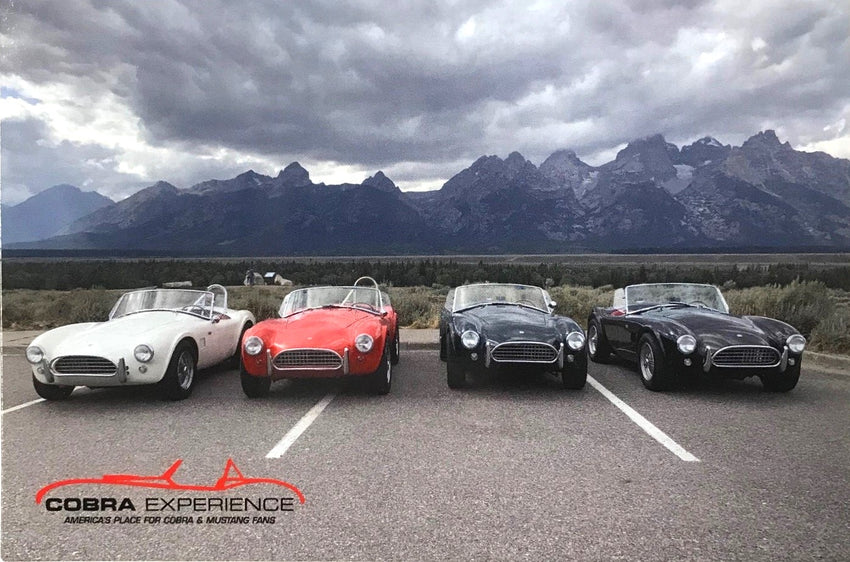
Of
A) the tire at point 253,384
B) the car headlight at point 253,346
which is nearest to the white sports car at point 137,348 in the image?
A: the tire at point 253,384

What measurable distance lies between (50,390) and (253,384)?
2266 millimetres

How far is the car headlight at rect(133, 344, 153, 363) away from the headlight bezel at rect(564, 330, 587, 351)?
4707 mm

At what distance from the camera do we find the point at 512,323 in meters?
7.46

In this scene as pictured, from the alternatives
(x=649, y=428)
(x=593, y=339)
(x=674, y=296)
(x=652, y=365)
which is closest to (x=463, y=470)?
(x=649, y=428)

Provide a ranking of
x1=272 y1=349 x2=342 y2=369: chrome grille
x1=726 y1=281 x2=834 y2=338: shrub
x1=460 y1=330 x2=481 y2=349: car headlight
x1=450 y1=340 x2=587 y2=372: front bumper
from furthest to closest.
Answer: x1=726 y1=281 x2=834 y2=338: shrub → x1=460 y1=330 x2=481 y2=349: car headlight → x1=450 y1=340 x2=587 y2=372: front bumper → x1=272 y1=349 x2=342 y2=369: chrome grille

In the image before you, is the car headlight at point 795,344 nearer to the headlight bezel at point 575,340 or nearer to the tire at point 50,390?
the headlight bezel at point 575,340

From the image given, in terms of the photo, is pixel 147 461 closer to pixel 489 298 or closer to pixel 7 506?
pixel 7 506

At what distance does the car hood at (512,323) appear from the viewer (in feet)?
23.1

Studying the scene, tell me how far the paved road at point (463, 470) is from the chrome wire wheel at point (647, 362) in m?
0.38

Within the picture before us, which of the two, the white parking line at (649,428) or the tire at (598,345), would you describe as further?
the tire at (598,345)

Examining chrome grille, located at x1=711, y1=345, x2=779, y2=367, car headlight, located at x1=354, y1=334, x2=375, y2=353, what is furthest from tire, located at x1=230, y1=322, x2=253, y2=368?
chrome grille, located at x1=711, y1=345, x2=779, y2=367

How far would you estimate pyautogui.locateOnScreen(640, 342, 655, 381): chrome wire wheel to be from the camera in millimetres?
7305

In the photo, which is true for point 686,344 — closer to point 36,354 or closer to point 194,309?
point 194,309

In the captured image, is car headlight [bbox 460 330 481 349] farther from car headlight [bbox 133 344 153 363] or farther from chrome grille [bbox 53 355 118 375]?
chrome grille [bbox 53 355 118 375]
